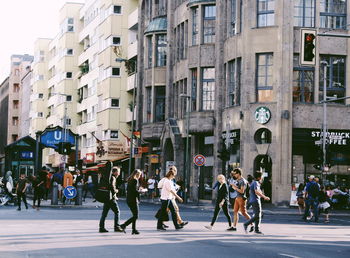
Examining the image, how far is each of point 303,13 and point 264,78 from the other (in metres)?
4.19

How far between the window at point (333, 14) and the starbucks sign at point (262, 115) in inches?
226

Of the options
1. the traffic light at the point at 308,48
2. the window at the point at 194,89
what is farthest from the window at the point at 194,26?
the traffic light at the point at 308,48

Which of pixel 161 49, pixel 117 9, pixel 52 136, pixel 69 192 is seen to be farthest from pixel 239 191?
pixel 117 9

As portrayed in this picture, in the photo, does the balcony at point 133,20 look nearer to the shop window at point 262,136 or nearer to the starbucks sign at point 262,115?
the starbucks sign at point 262,115

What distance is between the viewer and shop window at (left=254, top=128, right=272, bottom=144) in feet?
149

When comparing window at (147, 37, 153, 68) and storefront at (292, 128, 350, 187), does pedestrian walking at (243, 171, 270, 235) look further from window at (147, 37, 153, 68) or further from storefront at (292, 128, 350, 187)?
window at (147, 37, 153, 68)

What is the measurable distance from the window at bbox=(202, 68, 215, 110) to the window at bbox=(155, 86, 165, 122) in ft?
26.7

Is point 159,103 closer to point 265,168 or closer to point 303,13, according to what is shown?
point 265,168

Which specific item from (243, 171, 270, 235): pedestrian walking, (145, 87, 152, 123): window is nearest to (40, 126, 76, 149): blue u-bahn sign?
(145, 87, 152, 123): window

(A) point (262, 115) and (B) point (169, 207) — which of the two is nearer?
(B) point (169, 207)

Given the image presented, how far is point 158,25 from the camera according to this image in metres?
60.0

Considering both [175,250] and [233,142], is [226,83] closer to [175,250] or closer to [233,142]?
[233,142]

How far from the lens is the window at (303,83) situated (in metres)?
45.1

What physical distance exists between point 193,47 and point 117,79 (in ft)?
73.1
